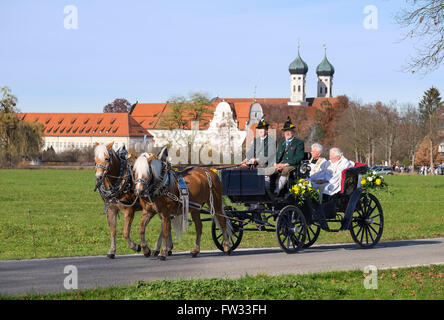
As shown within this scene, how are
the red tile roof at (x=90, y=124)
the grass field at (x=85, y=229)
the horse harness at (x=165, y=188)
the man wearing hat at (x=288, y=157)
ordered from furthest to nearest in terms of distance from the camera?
the red tile roof at (x=90, y=124)
the grass field at (x=85, y=229)
the man wearing hat at (x=288, y=157)
the horse harness at (x=165, y=188)

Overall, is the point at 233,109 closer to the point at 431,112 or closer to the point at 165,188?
the point at 431,112

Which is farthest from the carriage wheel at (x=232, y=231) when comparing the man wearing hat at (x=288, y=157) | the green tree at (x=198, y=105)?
the green tree at (x=198, y=105)

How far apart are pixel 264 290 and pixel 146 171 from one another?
3.64 meters

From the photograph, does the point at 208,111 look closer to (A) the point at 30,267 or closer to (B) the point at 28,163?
(B) the point at 28,163

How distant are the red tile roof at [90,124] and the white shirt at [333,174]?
398 feet

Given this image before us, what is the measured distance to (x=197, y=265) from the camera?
11.3 m

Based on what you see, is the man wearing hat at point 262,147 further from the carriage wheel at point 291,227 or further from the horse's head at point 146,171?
the horse's head at point 146,171

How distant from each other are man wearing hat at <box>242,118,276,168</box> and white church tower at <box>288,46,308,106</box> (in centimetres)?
17793

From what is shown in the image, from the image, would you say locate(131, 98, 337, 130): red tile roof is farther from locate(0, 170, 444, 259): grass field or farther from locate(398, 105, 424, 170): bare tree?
locate(0, 170, 444, 259): grass field

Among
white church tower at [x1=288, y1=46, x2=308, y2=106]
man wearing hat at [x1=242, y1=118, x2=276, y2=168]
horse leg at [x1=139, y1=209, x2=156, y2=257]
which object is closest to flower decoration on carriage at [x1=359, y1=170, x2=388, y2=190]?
man wearing hat at [x1=242, y1=118, x2=276, y2=168]

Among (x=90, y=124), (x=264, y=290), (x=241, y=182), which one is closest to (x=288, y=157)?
(x=241, y=182)

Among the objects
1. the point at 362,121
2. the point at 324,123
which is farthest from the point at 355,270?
the point at 324,123

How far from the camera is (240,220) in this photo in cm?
1303

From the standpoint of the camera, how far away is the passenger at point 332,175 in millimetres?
13914
